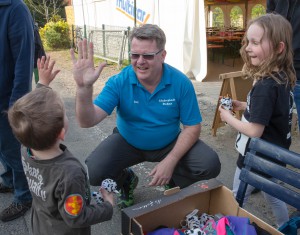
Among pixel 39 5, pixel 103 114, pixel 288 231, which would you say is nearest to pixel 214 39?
pixel 103 114

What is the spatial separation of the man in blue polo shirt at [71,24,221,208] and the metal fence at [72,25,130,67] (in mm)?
7402

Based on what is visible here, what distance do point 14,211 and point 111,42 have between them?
9.17 meters

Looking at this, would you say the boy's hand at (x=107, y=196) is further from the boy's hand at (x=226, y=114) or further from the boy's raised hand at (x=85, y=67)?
the boy's hand at (x=226, y=114)

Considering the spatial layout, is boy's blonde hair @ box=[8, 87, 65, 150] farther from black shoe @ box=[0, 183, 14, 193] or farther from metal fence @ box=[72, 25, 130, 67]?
metal fence @ box=[72, 25, 130, 67]

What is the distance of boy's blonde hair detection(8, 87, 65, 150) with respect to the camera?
1.44 metres

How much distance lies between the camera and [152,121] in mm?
2645

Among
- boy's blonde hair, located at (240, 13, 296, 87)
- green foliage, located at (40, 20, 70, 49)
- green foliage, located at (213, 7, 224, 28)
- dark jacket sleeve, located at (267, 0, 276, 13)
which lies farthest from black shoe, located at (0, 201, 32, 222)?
green foliage, located at (213, 7, 224, 28)

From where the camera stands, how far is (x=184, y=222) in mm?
2135

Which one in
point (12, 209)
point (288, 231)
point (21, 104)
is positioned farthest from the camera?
point (12, 209)

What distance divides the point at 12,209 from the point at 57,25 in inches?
580

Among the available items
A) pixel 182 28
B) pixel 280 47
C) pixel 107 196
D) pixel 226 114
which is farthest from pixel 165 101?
pixel 182 28

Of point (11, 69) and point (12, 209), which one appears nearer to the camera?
point (11, 69)

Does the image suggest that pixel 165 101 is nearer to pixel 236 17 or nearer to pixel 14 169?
pixel 14 169

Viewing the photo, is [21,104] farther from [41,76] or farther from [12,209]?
[12,209]
